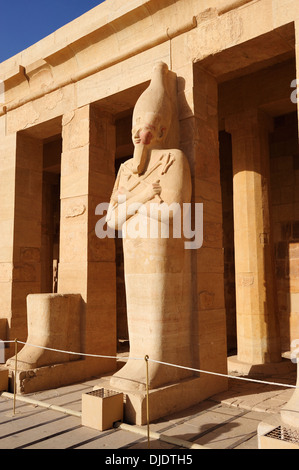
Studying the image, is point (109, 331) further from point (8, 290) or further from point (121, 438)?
point (121, 438)

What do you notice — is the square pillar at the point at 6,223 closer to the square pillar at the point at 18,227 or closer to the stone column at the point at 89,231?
the square pillar at the point at 18,227

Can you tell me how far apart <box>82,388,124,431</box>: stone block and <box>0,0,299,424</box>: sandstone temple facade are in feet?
3.60

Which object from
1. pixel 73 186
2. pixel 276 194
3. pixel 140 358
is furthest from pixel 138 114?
pixel 276 194

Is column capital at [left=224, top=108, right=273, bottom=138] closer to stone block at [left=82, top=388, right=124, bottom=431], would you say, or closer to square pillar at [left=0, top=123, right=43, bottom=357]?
square pillar at [left=0, top=123, right=43, bottom=357]

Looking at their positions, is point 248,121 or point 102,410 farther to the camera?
point 248,121

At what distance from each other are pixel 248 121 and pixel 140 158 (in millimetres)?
3021

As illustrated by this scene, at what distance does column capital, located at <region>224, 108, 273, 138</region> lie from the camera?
275 inches

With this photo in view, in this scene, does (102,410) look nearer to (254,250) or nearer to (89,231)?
(89,231)

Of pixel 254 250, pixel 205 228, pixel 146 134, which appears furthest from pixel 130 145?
pixel 205 228

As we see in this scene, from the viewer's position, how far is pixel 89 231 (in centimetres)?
607

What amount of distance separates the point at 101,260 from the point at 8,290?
1.88 m

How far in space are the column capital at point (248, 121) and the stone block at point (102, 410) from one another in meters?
4.83

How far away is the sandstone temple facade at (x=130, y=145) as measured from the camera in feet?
16.4

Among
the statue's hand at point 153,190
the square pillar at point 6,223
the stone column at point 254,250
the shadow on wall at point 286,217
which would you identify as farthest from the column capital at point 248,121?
the square pillar at point 6,223
